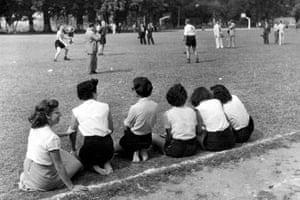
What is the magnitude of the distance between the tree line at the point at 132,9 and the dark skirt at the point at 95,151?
191 ft

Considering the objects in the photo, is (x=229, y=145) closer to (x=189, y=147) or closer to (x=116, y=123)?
(x=189, y=147)

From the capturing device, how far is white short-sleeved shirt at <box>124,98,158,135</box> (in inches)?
224

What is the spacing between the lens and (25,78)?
46.1 feet

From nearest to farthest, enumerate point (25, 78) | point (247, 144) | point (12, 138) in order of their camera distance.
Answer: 1. point (247, 144)
2. point (12, 138)
3. point (25, 78)

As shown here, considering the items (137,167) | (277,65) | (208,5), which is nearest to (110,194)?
(137,167)

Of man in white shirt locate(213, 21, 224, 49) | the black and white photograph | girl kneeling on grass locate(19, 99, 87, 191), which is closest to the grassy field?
the black and white photograph

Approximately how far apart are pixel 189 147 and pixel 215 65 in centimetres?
1154

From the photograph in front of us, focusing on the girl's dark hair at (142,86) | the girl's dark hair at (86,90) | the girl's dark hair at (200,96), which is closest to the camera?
the girl's dark hair at (86,90)

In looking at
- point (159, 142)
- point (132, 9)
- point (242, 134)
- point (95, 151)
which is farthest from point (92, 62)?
point (132, 9)

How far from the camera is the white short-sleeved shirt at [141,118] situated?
5680mm

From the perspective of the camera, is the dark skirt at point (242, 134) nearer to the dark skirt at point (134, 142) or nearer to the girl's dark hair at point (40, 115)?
the dark skirt at point (134, 142)

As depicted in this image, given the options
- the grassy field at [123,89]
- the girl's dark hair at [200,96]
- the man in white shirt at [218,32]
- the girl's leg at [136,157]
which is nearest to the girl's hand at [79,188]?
the grassy field at [123,89]

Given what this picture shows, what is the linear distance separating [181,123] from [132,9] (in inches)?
2647

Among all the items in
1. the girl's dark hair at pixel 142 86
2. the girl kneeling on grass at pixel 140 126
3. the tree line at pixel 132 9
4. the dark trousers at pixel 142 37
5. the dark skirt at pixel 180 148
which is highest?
the tree line at pixel 132 9
